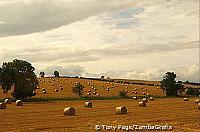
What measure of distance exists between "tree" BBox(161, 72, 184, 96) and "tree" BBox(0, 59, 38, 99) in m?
41.9

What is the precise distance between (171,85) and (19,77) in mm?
45157

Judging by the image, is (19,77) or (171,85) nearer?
(19,77)

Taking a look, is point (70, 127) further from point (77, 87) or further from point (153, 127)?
point (77, 87)

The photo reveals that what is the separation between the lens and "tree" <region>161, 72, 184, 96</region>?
95562mm

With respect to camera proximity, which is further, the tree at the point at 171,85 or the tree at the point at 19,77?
the tree at the point at 171,85

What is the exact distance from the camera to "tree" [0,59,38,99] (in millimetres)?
63656

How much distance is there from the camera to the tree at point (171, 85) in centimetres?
9556

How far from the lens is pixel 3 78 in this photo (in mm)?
64188

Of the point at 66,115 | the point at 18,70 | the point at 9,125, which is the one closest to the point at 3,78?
the point at 18,70

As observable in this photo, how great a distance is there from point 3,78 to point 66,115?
3287cm

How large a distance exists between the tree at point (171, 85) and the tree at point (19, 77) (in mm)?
41939

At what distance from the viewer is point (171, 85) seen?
9544 cm

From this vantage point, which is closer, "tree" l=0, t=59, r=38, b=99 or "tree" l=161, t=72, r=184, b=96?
"tree" l=0, t=59, r=38, b=99

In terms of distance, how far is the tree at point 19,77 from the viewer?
63656mm
